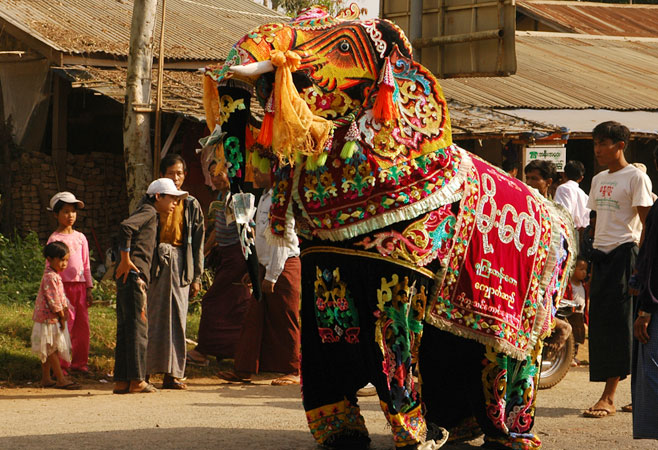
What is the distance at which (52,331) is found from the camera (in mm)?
8547

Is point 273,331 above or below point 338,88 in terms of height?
below

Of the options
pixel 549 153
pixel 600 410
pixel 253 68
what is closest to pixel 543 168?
pixel 600 410

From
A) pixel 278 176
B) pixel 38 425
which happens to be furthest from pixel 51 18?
pixel 278 176

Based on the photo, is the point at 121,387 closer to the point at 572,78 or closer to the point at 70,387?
the point at 70,387

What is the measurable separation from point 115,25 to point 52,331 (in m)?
7.95

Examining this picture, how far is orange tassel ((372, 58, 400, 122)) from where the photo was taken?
201 inches

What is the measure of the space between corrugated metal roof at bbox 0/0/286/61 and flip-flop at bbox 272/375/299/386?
6327 mm

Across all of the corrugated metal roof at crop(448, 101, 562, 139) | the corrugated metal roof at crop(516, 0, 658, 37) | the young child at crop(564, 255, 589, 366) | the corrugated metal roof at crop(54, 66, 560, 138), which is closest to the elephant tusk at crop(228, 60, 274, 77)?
the young child at crop(564, 255, 589, 366)

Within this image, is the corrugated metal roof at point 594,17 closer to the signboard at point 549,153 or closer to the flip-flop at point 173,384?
the signboard at point 549,153

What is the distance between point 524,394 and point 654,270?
992 mm

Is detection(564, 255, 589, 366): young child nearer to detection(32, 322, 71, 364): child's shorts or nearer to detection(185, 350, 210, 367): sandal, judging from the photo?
detection(185, 350, 210, 367): sandal

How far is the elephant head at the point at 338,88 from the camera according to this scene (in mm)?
4977

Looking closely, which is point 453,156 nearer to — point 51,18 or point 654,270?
point 654,270

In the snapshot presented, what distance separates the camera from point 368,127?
5172 mm
